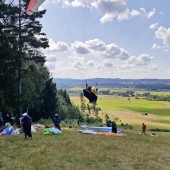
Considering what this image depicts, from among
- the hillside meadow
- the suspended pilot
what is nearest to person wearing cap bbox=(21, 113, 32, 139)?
the hillside meadow

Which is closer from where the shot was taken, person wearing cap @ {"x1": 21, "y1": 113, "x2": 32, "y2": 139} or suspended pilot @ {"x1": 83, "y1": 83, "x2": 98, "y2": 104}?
person wearing cap @ {"x1": 21, "y1": 113, "x2": 32, "y2": 139}

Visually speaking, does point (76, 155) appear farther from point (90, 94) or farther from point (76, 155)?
point (90, 94)

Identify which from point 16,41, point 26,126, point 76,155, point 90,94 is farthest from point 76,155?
point 16,41

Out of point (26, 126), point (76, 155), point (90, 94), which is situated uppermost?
point (90, 94)

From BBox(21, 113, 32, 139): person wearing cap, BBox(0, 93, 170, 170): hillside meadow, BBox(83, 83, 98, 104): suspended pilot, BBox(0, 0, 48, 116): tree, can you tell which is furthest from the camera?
BBox(0, 0, 48, 116): tree

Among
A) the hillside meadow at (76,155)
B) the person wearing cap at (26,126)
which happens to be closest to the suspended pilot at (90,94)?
→ the hillside meadow at (76,155)

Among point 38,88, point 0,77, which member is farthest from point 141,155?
point 38,88

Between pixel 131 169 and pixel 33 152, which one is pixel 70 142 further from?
pixel 131 169

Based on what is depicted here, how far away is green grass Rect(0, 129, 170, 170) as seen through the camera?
58.3ft

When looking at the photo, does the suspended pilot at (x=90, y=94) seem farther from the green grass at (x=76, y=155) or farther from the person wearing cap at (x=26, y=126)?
the person wearing cap at (x=26, y=126)

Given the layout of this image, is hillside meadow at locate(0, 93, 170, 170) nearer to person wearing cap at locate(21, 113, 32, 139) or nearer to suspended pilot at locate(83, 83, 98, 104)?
person wearing cap at locate(21, 113, 32, 139)

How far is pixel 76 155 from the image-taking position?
2038cm

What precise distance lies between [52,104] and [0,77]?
3458 centimetres

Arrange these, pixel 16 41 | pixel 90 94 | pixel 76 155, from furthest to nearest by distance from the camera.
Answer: pixel 16 41 < pixel 90 94 < pixel 76 155
